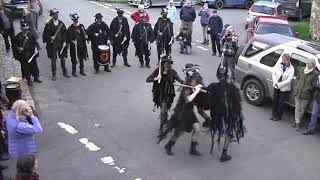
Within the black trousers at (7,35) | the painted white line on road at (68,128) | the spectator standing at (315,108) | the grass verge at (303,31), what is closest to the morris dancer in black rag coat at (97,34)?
the black trousers at (7,35)

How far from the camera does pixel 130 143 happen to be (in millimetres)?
10297

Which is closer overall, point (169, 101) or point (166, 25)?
point (169, 101)

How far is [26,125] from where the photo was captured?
26.0ft

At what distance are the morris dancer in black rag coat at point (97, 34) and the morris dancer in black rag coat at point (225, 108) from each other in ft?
20.2

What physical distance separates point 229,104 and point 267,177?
4.83 ft

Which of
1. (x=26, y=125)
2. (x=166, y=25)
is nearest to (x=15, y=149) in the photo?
(x=26, y=125)

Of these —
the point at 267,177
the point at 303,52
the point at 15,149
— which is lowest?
the point at 267,177

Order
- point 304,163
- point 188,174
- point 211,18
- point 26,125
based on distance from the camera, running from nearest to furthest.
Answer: point 26,125 < point 188,174 < point 304,163 < point 211,18

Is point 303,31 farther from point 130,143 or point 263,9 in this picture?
point 130,143

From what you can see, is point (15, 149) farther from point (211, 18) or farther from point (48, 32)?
point (211, 18)

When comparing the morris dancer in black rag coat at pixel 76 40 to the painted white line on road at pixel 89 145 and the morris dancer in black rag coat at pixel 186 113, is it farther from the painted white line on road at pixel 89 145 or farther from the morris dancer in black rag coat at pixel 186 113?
the morris dancer in black rag coat at pixel 186 113

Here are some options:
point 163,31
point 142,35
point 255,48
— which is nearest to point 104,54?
point 142,35

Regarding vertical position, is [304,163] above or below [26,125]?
below

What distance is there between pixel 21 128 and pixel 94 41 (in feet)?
23.5
